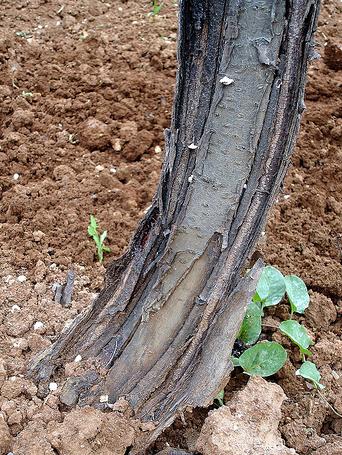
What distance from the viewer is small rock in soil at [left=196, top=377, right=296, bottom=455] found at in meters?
1.31

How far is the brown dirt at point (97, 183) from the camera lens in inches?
59.9

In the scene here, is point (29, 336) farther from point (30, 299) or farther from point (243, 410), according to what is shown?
point (243, 410)

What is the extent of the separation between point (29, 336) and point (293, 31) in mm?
1008

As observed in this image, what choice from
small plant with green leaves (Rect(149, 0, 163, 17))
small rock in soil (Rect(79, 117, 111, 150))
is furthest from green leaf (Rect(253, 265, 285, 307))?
small plant with green leaves (Rect(149, 0, 163, 17))

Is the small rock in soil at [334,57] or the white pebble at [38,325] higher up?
the small rock in soil at [334,57]

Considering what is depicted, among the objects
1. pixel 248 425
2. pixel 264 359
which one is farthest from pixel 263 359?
pixel 248 425

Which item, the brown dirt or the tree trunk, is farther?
the brown dirt

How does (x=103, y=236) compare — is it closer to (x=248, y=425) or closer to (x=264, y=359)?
(x=264, y=359)

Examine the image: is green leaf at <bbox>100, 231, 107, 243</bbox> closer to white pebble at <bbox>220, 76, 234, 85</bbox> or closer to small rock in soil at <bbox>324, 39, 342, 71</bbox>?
white pebble at <bbox>220, 76, 234, 85</bbox>

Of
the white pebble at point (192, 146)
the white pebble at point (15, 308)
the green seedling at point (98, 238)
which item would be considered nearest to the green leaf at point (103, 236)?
the green seedling at point (98, 238)

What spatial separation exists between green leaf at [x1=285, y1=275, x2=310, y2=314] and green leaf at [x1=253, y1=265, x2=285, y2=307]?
0.06 feet

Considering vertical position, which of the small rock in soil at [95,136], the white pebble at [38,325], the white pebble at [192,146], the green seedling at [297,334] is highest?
the white pebble at [192,146]

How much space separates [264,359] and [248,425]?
0.22 metres

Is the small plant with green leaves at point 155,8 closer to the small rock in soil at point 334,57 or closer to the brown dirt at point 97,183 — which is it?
the brown dirt at point 97,183
